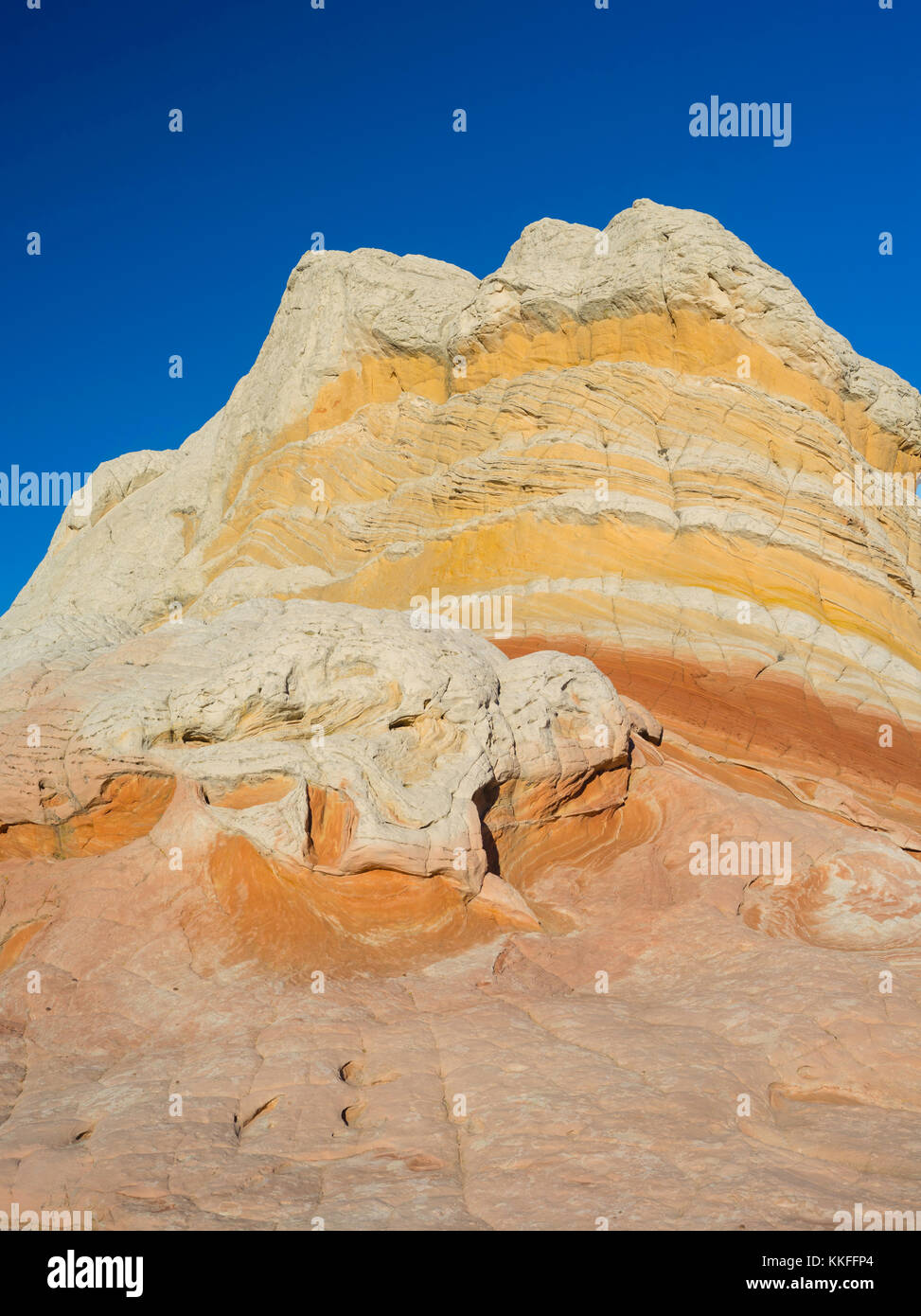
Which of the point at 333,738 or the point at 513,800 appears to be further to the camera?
the point at 513,800

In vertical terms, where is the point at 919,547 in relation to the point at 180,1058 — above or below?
above

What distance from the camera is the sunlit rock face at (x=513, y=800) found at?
602cm

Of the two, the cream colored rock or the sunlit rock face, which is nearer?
the sunlit rock face

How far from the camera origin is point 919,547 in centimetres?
2217

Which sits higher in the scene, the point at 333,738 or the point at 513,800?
the point at 333,738

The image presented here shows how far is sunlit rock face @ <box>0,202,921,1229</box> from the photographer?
602 cm

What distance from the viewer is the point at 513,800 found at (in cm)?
1148

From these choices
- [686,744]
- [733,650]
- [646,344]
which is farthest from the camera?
[646,344]

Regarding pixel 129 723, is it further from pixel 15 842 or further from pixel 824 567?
pixel 824 567

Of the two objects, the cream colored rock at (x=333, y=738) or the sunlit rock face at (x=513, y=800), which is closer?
the sunlit rock face at (x=513, y=800)
